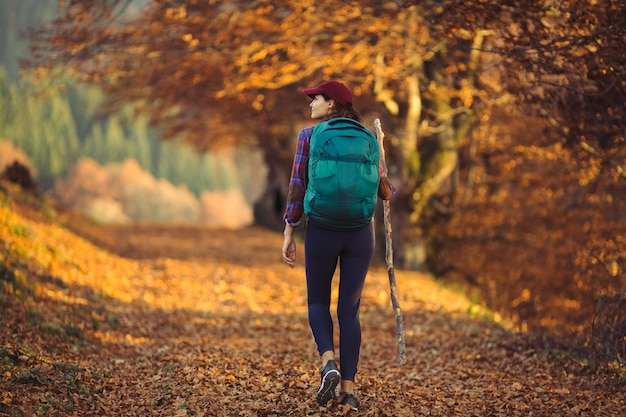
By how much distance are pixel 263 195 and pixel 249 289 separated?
15011 mm

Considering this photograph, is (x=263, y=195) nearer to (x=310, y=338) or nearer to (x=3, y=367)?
(x=310, y=338)

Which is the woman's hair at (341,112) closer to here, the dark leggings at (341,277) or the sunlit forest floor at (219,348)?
the dark leggings at (341,277)

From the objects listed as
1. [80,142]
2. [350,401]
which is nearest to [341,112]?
[350,401]

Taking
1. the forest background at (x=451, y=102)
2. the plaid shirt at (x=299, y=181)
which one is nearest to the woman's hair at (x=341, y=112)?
the plaid shirt at (x=299, y=181)

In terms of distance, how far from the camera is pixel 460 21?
293 inches

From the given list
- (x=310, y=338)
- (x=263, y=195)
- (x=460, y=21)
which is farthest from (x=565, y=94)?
(x=263, y=195)

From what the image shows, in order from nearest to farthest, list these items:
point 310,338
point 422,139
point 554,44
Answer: point 554,44, point 310,338, point 422,139

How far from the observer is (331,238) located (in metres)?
4.92

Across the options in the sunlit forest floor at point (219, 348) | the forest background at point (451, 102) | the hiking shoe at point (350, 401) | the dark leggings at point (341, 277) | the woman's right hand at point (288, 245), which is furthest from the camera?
the forest background at point (451, 102)

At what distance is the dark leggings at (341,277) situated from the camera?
495 cm

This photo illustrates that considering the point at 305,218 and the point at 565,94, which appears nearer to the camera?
the point at 305,218

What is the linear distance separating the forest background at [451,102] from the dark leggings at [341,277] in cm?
305

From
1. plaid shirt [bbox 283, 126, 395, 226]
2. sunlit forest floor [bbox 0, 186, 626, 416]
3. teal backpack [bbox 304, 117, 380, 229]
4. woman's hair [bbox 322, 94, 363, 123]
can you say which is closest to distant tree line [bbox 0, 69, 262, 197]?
sunlit forest floor [bbox 0, 186, 626, 416]

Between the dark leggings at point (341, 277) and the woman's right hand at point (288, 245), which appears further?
the woman's right hand at point (288, 245)
